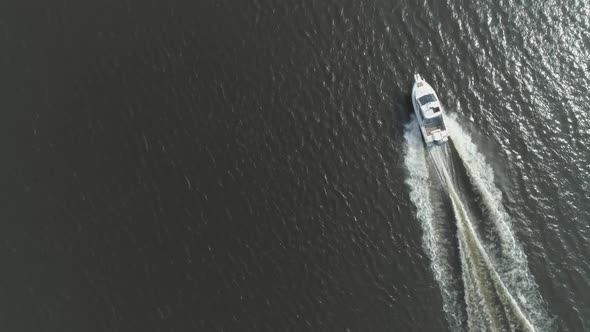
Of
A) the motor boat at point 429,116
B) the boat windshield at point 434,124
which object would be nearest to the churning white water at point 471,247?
the motor boat at point 429,116

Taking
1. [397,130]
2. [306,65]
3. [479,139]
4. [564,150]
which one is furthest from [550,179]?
[306,65]

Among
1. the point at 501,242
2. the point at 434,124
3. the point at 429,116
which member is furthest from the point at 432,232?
the point at 429,116

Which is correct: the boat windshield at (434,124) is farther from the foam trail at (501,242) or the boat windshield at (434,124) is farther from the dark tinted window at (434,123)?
the foam trail at (501,242)

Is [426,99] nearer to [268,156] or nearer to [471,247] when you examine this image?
[471,247]

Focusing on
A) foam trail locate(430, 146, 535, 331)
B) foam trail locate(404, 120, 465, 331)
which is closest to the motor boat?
foam trail locate(404, 120, 465, 331)

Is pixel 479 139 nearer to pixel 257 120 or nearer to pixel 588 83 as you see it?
pixel 588 83
